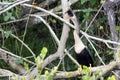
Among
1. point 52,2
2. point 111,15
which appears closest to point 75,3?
point 52,2

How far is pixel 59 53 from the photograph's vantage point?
2.35 metres

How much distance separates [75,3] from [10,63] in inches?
26.7

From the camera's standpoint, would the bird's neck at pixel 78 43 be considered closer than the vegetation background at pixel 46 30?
Yes

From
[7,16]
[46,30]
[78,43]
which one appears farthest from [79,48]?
[46,30]

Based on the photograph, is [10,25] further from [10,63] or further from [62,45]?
[62,45]

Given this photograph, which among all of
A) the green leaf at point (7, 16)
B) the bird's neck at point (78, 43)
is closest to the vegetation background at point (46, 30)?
the green leaf at point (7, 16)

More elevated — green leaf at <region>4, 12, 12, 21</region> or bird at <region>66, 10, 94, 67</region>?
green leaf at <region>4, 12, 12, 21</region>

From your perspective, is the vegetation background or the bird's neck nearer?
the bird's neck

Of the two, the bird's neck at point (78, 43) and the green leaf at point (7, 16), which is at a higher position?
the green leaf at point (7, 16)

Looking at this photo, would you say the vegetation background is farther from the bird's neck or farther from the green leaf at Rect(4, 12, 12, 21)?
the bird's neck

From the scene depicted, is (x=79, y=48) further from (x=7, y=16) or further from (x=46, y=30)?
(x=46, y=30)

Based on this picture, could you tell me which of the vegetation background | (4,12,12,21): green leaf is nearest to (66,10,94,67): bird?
the vegetation background

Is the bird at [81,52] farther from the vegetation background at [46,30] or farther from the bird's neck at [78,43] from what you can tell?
the vegetation background at [46,30]

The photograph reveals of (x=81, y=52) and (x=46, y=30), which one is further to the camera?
(x=46, y=30)
